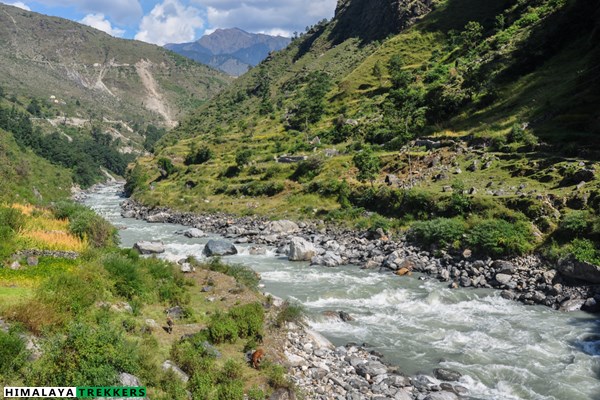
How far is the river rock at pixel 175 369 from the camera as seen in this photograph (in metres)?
11.4

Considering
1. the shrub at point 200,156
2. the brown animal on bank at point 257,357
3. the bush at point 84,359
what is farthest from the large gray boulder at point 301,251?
the shrub at point 200,156

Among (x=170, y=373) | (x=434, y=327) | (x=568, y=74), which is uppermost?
(x=568, y=74)

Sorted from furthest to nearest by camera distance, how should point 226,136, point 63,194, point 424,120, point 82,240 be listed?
point 226,136 < point 63,194 < point 424,120 < point 82,240

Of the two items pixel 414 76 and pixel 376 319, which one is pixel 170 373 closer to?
pixel 376 319

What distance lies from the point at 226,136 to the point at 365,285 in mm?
87122

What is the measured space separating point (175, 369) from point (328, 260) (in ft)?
70.5

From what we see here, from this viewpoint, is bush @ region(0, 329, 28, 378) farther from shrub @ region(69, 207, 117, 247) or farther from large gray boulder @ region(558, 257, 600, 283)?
large gray boulder @ region(558, 257, 600, 283)

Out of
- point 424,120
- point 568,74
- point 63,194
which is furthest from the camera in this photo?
point 63,194

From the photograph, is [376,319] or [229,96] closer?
[376,319]

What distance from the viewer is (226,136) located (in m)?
107

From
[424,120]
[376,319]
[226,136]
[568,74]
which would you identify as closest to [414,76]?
[424,120]

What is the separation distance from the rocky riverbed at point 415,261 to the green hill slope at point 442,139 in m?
3.47

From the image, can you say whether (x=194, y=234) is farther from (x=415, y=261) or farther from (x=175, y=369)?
(x=175, y=369)

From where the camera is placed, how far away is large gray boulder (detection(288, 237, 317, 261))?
110 feet
